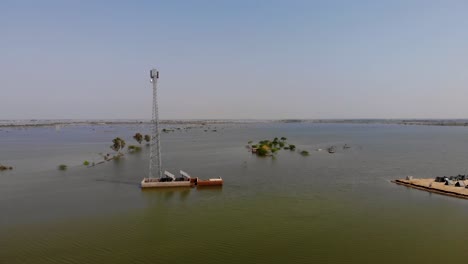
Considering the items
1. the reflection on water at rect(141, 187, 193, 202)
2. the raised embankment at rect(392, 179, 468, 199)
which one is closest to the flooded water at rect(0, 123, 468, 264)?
the reflection on water at rect(141, 187, 193, 202)

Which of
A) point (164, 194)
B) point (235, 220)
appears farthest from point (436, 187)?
point (164, 194)

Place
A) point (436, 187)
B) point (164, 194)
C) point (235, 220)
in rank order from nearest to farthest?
point (235, 220) < point (436, 187) < point (164, 194)

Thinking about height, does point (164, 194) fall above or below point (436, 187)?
below

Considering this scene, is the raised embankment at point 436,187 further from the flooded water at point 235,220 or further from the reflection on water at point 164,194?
the reflection on water at point 164,194

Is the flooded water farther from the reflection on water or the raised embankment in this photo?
the raised embankment

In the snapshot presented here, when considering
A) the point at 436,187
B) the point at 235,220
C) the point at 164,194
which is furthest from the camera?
the point at 164,194

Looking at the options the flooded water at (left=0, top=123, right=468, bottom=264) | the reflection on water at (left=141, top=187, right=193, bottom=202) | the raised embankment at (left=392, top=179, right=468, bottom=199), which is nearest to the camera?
the flooded water at (left=0, top=123, right=468, bottom=264)

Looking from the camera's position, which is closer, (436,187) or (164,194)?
(436,187)

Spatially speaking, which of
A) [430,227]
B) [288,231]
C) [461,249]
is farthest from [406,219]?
[288,231]

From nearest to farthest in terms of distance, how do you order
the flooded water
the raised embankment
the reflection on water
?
1. the flooded water
2. the raised embankment
3. the reflection on water

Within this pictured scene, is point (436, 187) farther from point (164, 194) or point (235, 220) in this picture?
point (164, 194)

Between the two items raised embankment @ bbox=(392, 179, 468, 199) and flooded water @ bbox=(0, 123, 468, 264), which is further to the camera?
raised embankment @ bbox=(392, 179, 468, 199)
